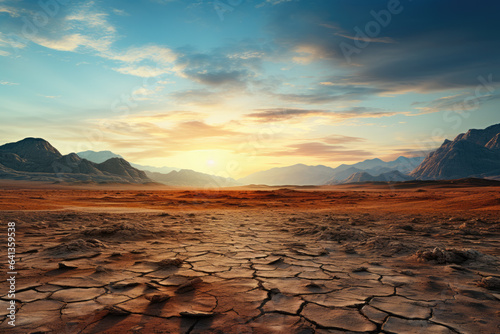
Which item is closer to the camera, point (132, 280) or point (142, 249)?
point (132, 280)

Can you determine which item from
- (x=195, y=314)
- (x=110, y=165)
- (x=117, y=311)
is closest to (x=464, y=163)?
(x=110, y=165)

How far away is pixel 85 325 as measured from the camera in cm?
247

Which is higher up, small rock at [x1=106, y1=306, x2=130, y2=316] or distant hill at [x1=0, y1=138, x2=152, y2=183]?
distant hill at [x1=0, y1=138, x2=152, y2=183]

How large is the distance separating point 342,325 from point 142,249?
4376 millimetres

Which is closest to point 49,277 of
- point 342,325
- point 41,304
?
point 41,304

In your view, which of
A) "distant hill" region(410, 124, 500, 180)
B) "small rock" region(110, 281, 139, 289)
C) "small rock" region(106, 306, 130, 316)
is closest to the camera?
"small rock" region(106, 306, 130, 316)

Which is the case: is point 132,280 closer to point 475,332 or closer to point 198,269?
point 198,269

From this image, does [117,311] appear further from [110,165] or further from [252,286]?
[110,165]

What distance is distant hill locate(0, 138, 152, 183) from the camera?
299 ft

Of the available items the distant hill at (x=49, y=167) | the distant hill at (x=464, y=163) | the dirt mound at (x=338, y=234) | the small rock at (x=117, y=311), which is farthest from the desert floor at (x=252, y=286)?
the distant hill at (x=464, y=163)

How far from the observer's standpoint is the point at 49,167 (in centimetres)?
10575

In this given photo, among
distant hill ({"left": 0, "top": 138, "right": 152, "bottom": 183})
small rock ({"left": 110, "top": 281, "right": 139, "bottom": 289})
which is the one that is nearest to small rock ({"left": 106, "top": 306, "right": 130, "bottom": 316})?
small rock ({"left": 110, "top": 281, "right": 139, "bottom": 289})

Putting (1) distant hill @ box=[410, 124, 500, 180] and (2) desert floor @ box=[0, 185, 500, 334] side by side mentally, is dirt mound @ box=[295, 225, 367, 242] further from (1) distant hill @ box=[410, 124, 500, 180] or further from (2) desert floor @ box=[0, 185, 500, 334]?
(1) distant hill @ box=[410, 124, 500, 180]

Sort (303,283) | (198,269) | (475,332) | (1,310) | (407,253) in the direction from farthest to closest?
1. (407,253)
2. (198,269)
3. (303,283)
4. (1,310)
5. (475,332)
